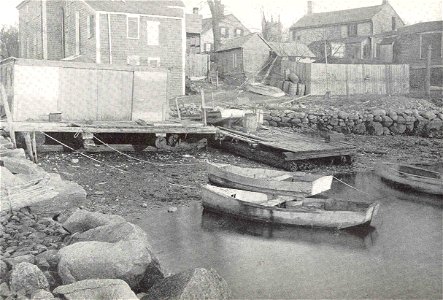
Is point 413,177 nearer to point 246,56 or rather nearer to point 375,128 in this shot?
point 375,128

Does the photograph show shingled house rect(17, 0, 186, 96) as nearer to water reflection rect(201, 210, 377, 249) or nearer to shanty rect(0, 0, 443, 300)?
shanty rect(0, 0, 443, 300)

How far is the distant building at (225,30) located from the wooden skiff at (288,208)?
48.3 meters

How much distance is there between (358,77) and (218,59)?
42.7 ft

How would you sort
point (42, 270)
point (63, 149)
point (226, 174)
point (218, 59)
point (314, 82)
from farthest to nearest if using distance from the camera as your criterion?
point (218, 59)
point (314, 82)
point (63, 149)
point (226, 174)
point (42, 270)

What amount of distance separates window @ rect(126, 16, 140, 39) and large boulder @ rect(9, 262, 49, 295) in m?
24.6

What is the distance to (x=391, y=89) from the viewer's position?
33844mm

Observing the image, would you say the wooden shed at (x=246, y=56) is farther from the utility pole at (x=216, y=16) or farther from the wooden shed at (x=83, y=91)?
the wooden shed at (x=83, y=91)

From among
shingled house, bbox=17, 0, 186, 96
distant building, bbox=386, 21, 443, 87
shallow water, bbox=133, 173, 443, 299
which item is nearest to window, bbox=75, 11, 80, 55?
shingled house, bbox=17, 0, 186, 96

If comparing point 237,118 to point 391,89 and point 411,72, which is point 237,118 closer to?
point 391,89

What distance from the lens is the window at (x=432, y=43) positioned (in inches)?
1587

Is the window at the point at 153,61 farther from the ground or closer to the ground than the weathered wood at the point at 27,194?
farther from the ground

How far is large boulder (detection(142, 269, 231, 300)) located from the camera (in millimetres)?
6312

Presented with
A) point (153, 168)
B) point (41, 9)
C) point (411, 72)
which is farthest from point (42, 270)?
point (411, 72)

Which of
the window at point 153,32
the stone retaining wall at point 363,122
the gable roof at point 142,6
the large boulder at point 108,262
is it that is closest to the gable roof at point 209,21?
the gable roof at point 142,6
